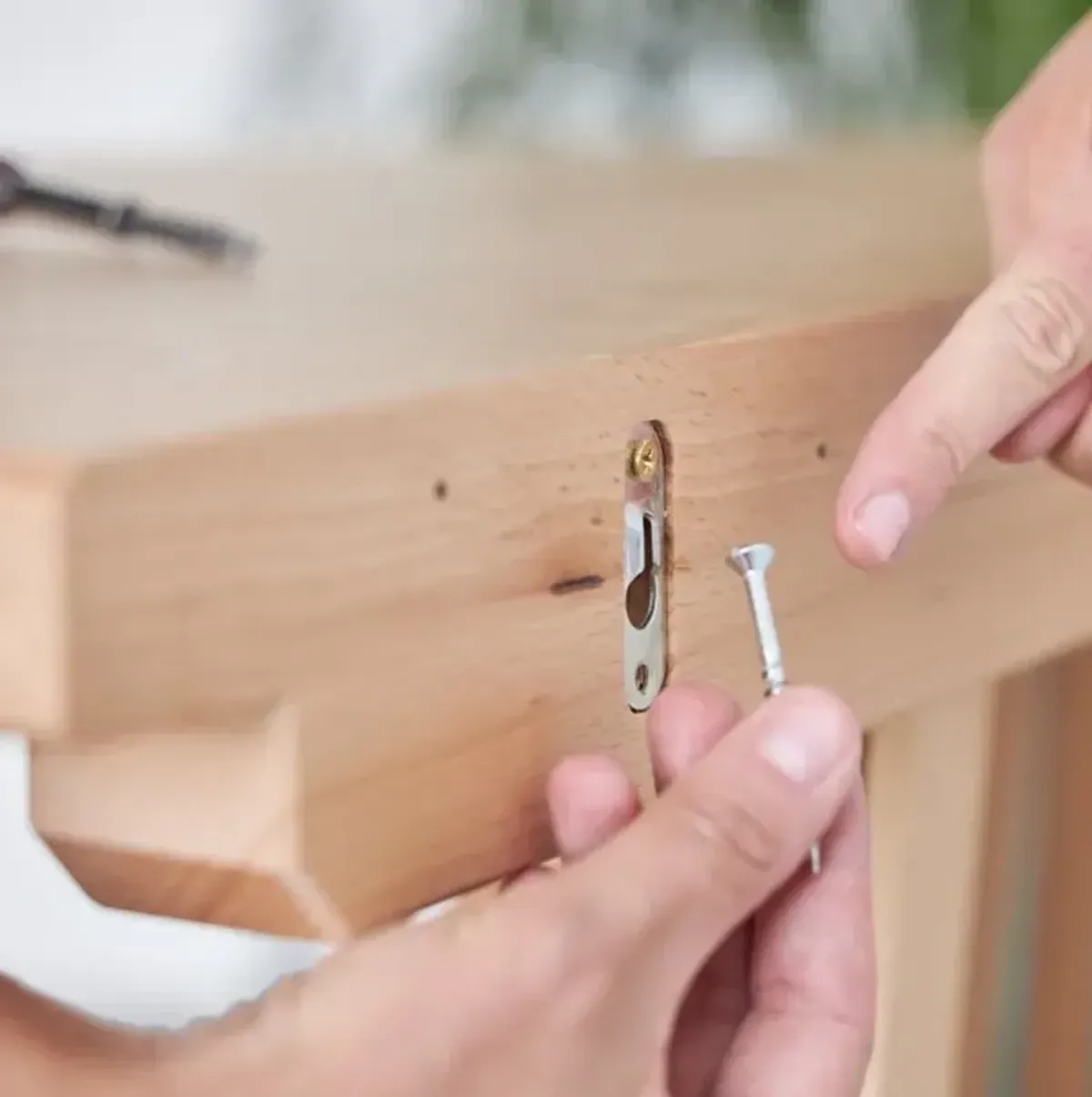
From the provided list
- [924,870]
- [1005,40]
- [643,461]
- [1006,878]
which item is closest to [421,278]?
[643,461]

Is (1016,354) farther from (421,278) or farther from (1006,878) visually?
(1006,878)

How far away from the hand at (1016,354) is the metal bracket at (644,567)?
4 cm

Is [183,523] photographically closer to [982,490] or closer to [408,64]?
[982,490]

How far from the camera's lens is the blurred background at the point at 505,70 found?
0.71m

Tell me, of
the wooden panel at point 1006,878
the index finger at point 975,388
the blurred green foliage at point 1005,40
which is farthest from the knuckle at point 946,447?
the blurred green foliage at point 1005,40

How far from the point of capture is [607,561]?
0.97 ft

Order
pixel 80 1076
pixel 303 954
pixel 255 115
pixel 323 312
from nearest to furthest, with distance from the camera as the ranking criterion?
pixel 80 1076
pixel 323 312
pixel 303 954
pixel 255 115

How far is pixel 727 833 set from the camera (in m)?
0.26

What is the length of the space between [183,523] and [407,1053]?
9cm

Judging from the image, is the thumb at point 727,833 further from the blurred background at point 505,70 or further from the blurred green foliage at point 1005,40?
the blurred green foliage at point 1005,40

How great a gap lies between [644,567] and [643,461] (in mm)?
22

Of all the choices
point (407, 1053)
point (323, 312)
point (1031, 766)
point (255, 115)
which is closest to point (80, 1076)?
point (407, 1053)

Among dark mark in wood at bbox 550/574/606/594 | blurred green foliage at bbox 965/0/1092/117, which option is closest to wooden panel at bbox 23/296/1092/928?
dark mark in wood at bbox 550/574/606/594

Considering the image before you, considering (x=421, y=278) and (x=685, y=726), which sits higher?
(x=421, y=278)
